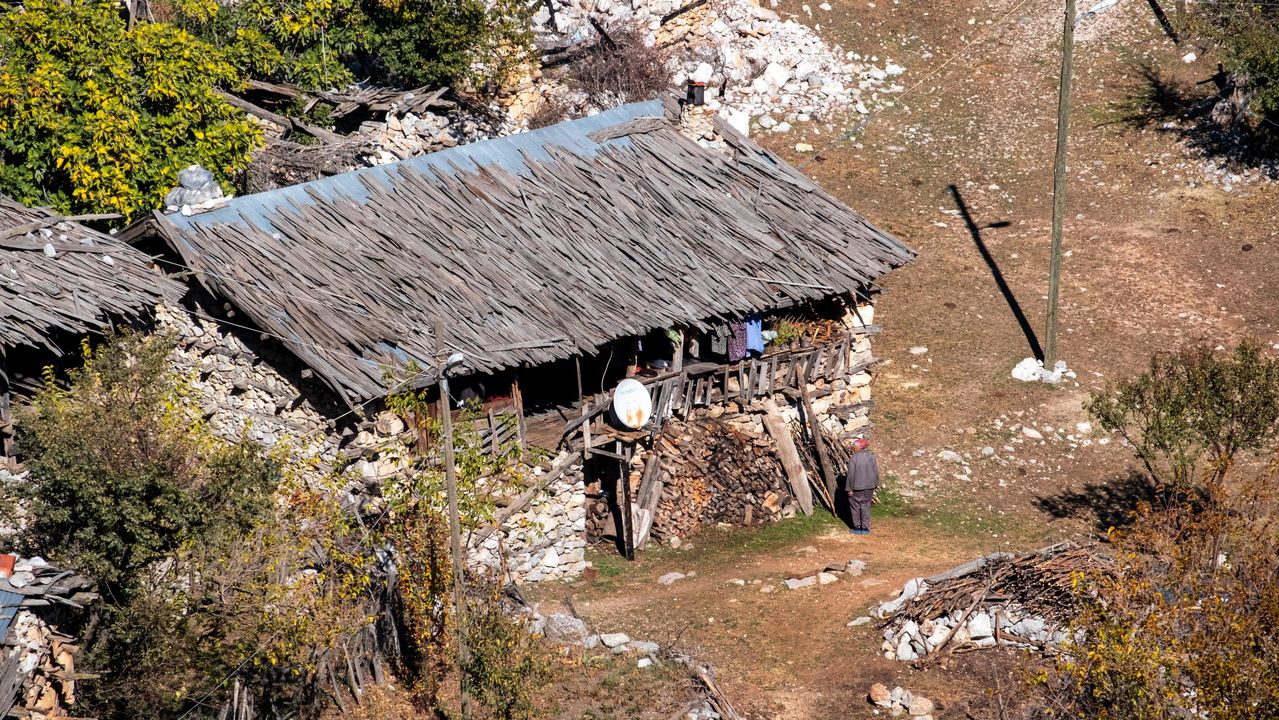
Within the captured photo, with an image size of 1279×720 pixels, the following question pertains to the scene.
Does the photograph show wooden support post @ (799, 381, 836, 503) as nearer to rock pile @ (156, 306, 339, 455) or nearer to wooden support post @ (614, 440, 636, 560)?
wooden support post @ (614, 440, 636, 560)

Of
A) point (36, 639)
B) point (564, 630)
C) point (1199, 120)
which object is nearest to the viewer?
point (36, 639)

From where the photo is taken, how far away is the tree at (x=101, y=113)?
1939cm

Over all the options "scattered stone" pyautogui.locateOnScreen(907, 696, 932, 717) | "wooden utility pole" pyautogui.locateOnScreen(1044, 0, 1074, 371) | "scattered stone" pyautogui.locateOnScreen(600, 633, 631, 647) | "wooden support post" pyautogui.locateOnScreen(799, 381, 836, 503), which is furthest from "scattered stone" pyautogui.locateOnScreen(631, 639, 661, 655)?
"wooden utility pole" pyautogui.locateOnScreen(1044, 0, 1074, 371)

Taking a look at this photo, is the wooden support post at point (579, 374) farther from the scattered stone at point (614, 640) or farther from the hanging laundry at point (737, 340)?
the scattered stone at point (614, 640)

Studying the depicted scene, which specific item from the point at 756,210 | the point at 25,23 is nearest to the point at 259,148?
the point at 25,23

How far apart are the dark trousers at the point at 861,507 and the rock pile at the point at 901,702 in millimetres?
4621

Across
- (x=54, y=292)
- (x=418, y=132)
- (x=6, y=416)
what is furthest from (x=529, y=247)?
(x=418, y=132)

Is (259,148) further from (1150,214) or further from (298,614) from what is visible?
(1150,214)

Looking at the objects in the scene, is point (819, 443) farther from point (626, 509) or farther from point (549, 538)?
point (549, 538)

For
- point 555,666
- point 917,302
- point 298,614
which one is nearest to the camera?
point 298,614

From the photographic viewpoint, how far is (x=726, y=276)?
17.8 meters

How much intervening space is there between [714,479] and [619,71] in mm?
11515

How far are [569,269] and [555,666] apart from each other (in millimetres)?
5273

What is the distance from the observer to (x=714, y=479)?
18.3 m
